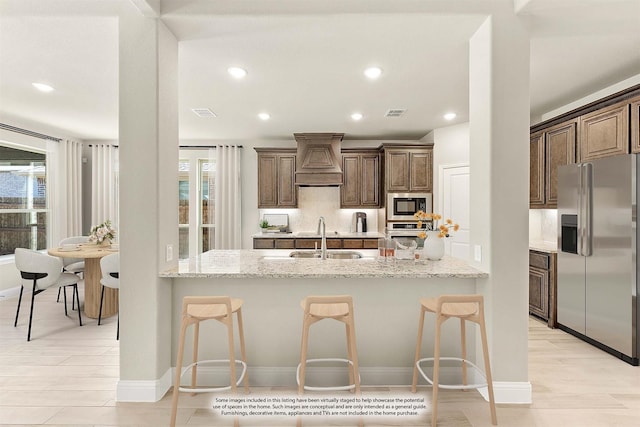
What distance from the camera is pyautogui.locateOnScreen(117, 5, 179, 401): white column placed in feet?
7.90

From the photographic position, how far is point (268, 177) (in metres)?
6.09

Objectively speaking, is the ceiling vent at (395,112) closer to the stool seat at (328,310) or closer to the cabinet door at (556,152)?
the cabinet door at (556,152)

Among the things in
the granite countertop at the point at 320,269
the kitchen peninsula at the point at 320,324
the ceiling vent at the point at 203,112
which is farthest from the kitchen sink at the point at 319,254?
the ceiling vent at the point at 203,112

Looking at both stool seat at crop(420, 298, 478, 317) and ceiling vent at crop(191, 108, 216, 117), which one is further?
ceiling vent at crop(191, 108, 216, 117)

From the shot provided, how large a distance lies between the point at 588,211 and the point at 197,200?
5.70 metres

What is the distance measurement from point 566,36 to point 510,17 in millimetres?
537

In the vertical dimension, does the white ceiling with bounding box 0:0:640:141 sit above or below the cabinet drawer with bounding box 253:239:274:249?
above

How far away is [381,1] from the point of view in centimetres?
241

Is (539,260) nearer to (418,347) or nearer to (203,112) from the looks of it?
(418,347)

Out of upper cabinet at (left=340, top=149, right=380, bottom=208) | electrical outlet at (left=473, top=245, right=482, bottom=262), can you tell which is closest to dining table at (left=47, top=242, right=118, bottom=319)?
upper cabinet at (left=340, top=149, right=380, bottom=208)

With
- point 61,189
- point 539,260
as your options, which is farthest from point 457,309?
point 61,189

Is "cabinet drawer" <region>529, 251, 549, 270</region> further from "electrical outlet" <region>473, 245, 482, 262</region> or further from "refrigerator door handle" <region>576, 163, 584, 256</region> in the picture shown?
"electrical outlet" <region>473, 245, 482, 262</region>

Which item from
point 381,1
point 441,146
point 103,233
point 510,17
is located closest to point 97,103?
point 103,233

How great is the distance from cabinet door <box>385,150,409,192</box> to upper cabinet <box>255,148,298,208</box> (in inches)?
60.8
